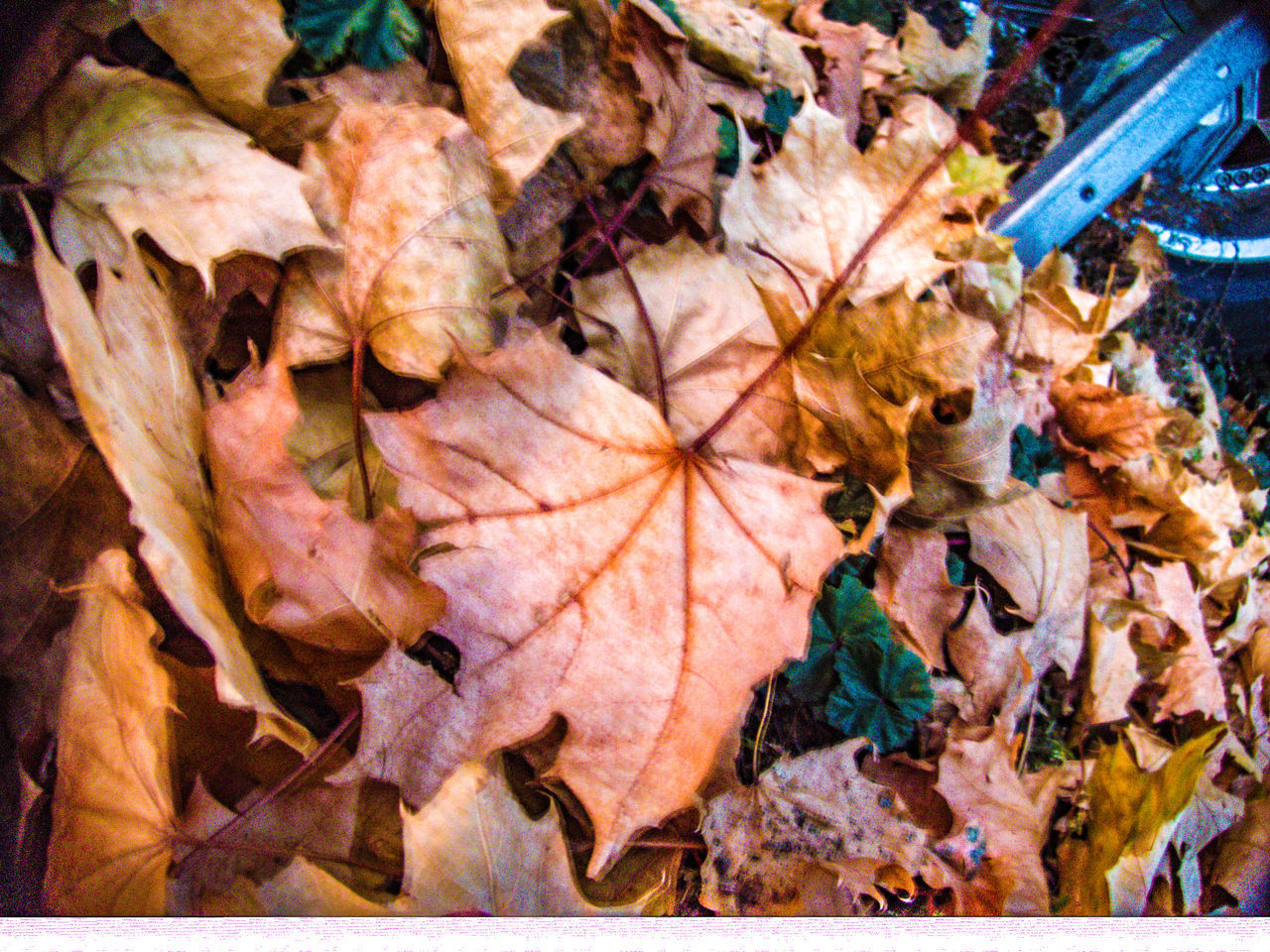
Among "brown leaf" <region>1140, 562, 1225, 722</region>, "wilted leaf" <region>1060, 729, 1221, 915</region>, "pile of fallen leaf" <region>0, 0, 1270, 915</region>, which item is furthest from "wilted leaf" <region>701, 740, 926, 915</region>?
"brown leaf" <region>1140, 562, 1225, 722</region>

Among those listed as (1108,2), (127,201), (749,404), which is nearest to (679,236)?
(749,404)

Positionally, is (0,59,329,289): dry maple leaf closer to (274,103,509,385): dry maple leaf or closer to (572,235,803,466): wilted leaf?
(274,103,509,385): dry maple leaf

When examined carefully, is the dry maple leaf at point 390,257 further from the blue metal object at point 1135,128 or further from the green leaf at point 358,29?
the blue metal object at point 1135,128

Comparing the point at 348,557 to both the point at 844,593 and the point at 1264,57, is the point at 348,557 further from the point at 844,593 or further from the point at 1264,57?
the point at 1264,57

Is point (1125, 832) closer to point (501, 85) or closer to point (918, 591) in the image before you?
point (918, 591)

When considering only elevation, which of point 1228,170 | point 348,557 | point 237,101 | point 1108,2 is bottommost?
point 348,557

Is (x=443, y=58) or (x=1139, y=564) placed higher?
(x=443, y=58)

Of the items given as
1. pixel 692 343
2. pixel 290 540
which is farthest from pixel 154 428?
pixel 692 343
